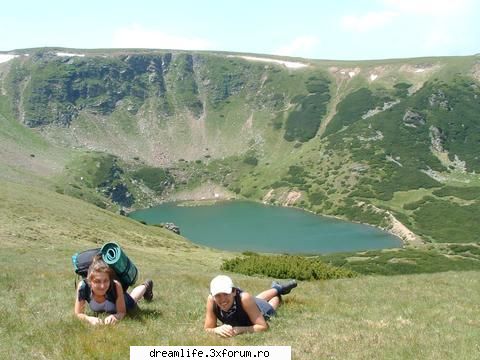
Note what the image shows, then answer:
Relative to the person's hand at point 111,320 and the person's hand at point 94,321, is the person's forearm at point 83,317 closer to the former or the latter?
the person's hand at point 94,321

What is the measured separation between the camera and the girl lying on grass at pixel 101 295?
12.2 m

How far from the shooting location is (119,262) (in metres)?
12.8

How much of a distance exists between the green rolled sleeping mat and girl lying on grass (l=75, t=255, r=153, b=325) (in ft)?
0.61

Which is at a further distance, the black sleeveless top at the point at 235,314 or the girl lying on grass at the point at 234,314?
the black sleeveless top at the point at 235,314

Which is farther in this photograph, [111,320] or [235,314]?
[111,320]

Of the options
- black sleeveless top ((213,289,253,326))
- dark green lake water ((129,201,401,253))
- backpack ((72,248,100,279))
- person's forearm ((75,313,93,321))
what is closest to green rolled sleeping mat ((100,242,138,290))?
backpack ((72,248,100,279))

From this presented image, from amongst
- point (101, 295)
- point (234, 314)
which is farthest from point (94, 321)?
point (234, 314)

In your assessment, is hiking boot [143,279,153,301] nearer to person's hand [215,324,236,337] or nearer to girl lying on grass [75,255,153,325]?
girl lying on grass [75,255,153,325]

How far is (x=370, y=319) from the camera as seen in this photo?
15.2m

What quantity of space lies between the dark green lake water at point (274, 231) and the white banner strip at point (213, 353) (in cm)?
12348

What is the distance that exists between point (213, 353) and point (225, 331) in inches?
101

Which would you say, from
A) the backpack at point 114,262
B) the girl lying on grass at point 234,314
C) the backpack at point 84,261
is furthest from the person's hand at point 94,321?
the girl lying on grass at point 234,314

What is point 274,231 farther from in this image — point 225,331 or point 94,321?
point 225,331

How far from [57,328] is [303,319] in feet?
21.4
